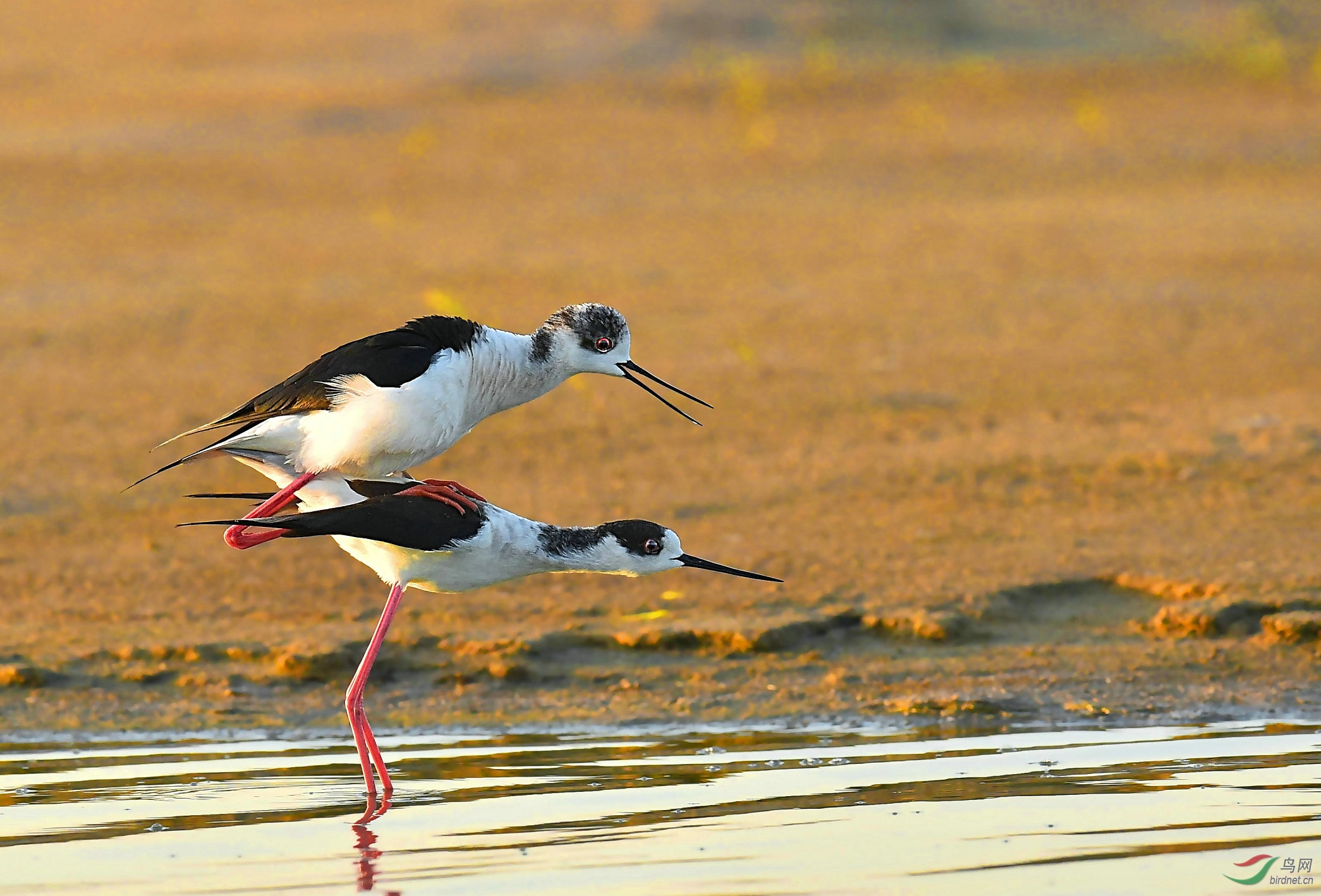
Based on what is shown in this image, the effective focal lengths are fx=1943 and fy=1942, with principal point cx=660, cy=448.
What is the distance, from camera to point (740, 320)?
10383mm

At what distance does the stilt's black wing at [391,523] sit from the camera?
488cm

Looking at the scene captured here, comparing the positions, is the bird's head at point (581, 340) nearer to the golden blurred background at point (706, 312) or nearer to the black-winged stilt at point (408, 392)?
the black-winged stilt at point (408, 392)

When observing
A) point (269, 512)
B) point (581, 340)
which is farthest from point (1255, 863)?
point (269, 512)

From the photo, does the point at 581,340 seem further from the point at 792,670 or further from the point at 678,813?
the point at 792,670

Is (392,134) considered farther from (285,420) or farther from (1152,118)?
(285,420)

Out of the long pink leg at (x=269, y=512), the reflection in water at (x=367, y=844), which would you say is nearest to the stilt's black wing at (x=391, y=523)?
the long pink leg at (x=269, y=512)

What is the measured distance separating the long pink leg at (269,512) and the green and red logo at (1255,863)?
2491 millimetres

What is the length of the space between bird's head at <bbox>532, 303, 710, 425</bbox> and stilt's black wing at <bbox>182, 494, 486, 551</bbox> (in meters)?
0.50

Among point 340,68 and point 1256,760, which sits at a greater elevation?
point 340,68

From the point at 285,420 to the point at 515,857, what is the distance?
55.0 inches

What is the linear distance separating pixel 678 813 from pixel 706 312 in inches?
238

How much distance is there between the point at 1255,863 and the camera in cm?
429

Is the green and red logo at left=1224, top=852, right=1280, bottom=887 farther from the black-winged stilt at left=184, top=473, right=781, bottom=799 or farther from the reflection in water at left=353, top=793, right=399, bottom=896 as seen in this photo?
the reflection in water at left=353, top=793, right=399, bottom=896

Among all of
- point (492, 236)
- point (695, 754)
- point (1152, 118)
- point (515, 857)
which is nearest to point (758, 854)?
point (515, 857)
